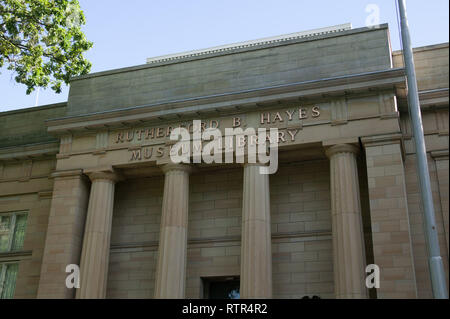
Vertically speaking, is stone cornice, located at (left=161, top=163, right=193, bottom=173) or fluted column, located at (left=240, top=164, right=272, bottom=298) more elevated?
stone cornice, located at (left=161, top=163, right=193, bottom=173)

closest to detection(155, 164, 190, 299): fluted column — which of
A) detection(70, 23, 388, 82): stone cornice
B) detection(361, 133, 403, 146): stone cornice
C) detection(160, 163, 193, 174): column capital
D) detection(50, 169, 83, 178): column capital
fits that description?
detection(160, 163, 193, 174): column capital

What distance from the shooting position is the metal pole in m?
14.2

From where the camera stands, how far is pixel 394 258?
20859 mm

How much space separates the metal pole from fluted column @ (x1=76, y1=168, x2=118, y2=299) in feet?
48.4

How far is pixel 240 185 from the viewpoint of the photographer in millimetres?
26453

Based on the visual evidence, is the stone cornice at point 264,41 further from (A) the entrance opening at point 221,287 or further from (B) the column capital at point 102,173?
(A) the entrance opening at point 221,287

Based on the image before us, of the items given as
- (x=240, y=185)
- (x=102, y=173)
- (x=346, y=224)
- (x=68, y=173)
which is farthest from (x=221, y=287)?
(x=68, y=173)

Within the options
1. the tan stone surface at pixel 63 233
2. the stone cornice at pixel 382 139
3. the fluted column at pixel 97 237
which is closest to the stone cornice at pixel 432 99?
the stone cornice at pixel 382 139

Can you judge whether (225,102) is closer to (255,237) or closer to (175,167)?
(175,167)

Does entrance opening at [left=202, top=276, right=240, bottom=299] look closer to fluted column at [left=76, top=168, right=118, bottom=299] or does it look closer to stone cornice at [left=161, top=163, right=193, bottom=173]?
fluted column at [left=76, top=168, right=118, bottom=299]

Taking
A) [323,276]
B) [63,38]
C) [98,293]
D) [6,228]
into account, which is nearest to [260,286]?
[323,276]

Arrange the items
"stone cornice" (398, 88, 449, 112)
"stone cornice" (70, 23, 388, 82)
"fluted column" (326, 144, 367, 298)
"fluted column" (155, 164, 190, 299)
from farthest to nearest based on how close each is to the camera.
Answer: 1. "stone cornice" (70, 23, 388, 82)
2. "stone cornice" (398, 88, 449, 112)
3. "fluted column" (155, 164, 190, 299)
4. "fluted column" (326, 144, 367, 298)

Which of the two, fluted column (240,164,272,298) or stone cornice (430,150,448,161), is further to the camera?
stone cornice (430,150,448,161)
